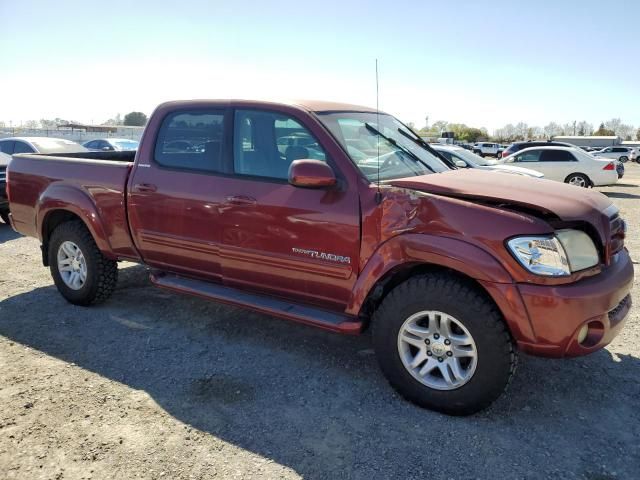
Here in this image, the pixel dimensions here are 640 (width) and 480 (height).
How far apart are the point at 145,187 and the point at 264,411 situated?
2.14 metres

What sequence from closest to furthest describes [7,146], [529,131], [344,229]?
1. [344,229]
2. [7,146]
3. [529,131]

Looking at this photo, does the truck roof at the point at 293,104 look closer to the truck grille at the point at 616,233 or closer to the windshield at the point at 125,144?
the truck grille at the point at 616,233

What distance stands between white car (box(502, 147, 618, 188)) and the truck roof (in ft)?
44.6

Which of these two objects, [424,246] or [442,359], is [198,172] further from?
[442,359]

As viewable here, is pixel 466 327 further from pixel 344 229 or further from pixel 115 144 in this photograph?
pixel 115 144

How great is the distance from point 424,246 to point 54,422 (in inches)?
96.6

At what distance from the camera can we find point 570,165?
16.1 metres

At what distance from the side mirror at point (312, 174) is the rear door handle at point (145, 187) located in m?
1.52

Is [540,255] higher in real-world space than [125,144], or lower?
lower

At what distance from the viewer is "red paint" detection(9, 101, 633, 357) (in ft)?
9.14

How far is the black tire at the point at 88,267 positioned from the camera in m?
4.75

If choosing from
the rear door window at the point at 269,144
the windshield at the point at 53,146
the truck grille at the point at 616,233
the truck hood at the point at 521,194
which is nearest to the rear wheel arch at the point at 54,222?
the rear door window at the point at 269,144

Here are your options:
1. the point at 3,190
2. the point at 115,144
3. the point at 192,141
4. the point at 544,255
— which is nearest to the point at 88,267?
the point at 192,141

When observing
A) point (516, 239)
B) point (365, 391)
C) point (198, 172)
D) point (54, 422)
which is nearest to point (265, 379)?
point (365, 391)
